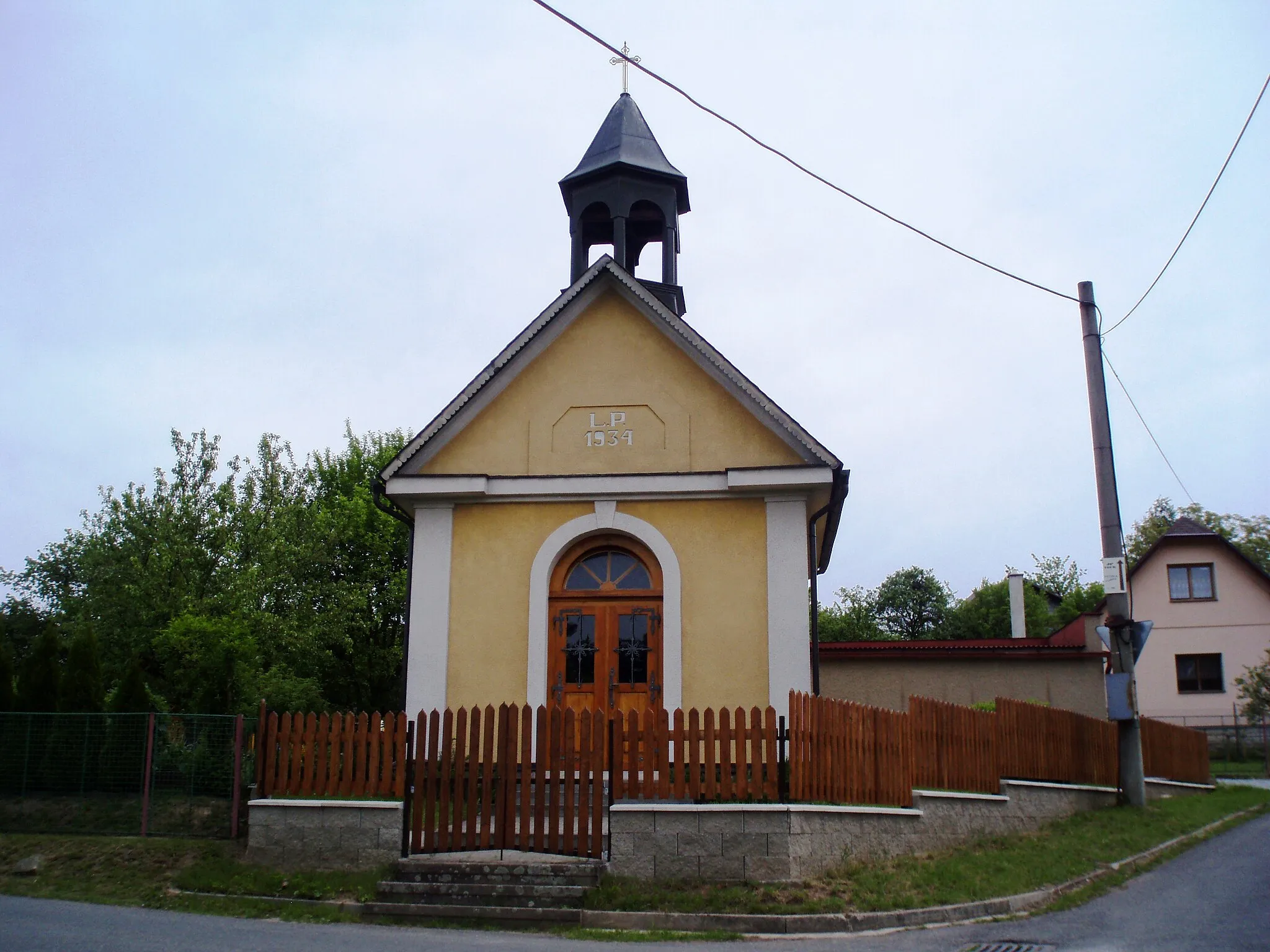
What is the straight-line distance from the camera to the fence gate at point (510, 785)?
9836 millimetres

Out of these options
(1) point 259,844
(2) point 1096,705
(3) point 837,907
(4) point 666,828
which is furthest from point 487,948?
(2) point 1096,705

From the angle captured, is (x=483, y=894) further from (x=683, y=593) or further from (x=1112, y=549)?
(x=1112, y=549)

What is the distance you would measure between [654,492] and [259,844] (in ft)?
19.6

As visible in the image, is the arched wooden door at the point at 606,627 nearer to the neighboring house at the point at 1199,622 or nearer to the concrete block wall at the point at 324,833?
the concrete block wall at the point at 324,833

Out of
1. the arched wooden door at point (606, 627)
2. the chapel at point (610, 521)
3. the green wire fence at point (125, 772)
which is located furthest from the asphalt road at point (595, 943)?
the arched wooden door at point (606, 627)

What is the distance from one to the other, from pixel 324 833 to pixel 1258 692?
1213 inches

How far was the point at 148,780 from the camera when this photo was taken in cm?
1230

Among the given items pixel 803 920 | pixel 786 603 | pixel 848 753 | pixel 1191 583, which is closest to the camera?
pixel 803 920

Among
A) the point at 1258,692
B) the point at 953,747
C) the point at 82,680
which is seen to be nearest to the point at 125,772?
the point at 82,680

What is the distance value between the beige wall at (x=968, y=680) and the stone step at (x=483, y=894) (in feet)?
42.6

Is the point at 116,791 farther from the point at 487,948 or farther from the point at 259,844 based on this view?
the point at 487,948

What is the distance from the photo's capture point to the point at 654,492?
13.8 m

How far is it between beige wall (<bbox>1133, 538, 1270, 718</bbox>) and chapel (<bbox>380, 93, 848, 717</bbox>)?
90.0 ft

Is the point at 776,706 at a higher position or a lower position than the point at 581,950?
higher
